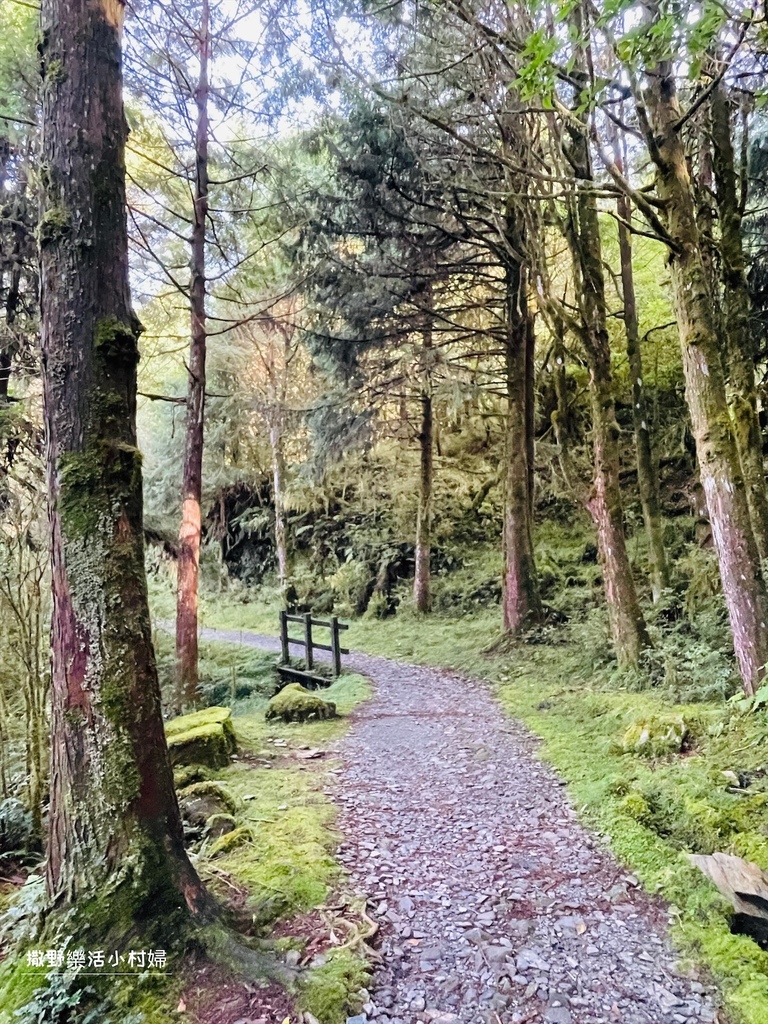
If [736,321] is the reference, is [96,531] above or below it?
below

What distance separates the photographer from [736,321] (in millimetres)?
7246

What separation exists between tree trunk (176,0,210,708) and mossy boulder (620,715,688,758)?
5.92m

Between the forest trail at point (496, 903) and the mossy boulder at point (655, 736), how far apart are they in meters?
0.76

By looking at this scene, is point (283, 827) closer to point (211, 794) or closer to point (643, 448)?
point (211, 794)

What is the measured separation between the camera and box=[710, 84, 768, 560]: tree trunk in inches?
272

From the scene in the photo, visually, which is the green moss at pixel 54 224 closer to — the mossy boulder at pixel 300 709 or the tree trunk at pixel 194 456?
the tree trunk at pixel 194 456

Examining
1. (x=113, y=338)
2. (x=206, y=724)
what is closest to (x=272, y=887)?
(x=206, y=724)

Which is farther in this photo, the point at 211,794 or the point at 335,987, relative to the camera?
the point at 211,794

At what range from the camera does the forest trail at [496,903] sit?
2477 mm

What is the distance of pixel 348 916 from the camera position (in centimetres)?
304

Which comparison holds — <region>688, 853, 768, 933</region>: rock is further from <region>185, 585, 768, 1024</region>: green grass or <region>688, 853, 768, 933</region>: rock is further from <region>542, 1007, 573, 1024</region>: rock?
<region>542, 1007, 573, 1024</region>: rock

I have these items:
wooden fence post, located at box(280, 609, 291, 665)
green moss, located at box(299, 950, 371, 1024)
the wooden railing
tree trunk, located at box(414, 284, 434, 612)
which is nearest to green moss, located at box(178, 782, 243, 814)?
green moss, located at box(299, 950, 371, 1024)

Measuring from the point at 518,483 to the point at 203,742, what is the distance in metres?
6.90

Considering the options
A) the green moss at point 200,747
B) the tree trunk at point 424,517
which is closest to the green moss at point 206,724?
the green moss at point 200,747
